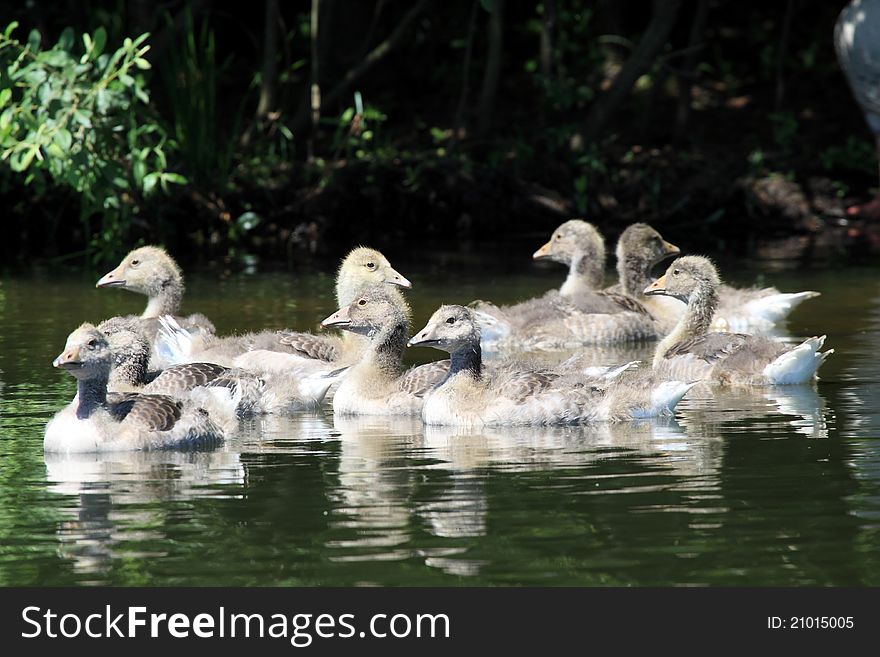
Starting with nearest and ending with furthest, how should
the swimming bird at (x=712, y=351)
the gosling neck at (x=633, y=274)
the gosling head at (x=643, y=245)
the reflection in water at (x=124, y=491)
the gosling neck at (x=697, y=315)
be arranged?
the reflection in water at (x=124, y=491)
the swimming bird at (x=712, y=351)
the gosling neck at (x=697, y=315)
the gosling head at (x=643, y=245)
the gosling neck at (x=633, y=274)

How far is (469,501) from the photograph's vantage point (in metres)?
9.17

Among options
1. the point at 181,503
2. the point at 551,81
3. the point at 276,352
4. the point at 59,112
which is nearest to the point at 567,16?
the point at 551,81

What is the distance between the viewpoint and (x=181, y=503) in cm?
927

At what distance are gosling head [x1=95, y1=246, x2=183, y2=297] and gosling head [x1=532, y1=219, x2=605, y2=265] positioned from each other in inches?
168

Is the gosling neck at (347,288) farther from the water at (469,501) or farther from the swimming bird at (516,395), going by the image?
the swimming bird at (516,395)

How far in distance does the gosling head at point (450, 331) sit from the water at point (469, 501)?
25.5 inches

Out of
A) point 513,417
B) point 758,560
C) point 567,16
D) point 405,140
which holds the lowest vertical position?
point 758,560

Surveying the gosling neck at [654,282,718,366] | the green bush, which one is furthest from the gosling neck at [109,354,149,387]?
the green bush

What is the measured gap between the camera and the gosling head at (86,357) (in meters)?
10.4

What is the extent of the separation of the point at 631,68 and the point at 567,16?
4.97 m

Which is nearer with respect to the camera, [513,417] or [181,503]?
[181,503]

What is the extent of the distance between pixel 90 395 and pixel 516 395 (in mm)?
2955

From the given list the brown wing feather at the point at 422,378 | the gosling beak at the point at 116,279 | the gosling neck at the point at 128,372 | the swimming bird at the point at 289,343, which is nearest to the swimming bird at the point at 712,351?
the brown wing feather at the point at 422,378

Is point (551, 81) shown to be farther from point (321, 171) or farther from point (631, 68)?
point (321, 171)
